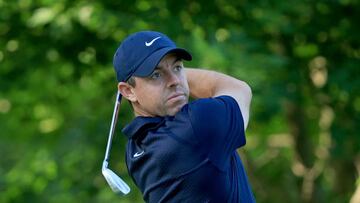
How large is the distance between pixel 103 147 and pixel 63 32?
126 centimetres

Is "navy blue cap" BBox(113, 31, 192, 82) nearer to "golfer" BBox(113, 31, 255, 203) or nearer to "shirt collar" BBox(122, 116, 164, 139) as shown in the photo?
"golfer" BBox(113, 31, 255, 203)

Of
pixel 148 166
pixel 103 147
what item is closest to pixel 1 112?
pixel 103 147

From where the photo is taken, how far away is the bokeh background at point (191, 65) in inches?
341

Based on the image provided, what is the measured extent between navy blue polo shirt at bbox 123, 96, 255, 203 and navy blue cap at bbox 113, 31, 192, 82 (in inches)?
7.8

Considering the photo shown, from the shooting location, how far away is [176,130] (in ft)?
13.0

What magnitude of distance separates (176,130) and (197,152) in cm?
12

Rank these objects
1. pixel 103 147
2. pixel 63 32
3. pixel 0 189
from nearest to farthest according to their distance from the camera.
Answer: pixel 63 32 → pixel 103 147 → pixel 0 189

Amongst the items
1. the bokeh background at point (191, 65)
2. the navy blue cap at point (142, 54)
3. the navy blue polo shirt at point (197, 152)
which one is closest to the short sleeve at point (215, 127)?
the navy blue polo shirt at point (197, 152)

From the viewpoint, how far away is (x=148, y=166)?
4066 mm

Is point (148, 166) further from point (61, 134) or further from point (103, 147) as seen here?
point (61, 134)

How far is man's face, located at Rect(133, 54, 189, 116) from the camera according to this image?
3975 millimetres

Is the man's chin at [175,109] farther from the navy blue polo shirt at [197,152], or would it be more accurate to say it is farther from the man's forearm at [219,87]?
the man's forearm at [219,87]

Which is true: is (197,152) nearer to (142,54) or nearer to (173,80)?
(173,80)

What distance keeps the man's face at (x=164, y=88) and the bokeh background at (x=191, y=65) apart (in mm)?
3742
